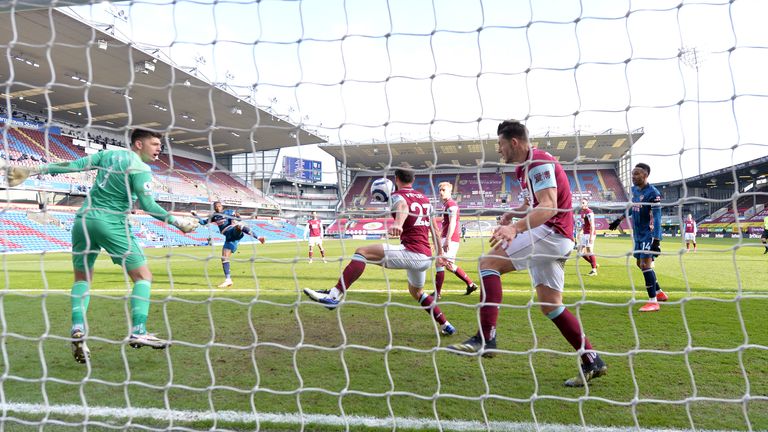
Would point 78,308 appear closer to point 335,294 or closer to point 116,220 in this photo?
point 116,220

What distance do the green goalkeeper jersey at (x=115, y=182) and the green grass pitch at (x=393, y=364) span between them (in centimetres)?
54

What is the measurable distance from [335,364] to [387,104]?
200 centimetres

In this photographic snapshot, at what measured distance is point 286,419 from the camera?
2.56m

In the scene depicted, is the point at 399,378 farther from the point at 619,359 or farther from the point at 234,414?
the point at 619,359

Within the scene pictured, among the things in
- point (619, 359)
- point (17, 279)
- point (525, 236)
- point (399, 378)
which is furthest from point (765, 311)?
point (17, 279)

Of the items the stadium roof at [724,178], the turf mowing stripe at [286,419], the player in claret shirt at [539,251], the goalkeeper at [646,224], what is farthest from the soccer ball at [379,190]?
the goalkeeper at [646,224]

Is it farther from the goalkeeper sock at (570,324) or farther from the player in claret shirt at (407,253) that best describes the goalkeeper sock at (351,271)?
the goalkeeper sock at (570,324)

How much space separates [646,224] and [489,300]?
3.83 metres

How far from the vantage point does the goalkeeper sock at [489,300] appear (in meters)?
3.21

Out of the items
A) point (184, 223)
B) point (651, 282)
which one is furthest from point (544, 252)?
point (651, 282)

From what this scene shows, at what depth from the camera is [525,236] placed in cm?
329

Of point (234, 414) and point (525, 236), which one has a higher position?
point (525, 236)

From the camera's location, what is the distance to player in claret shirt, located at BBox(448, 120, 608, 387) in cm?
301

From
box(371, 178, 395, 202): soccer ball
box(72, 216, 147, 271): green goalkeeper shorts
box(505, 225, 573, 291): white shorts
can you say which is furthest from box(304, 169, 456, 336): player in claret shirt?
box(72, 216, 147, 271): green goalkeeper shorts
